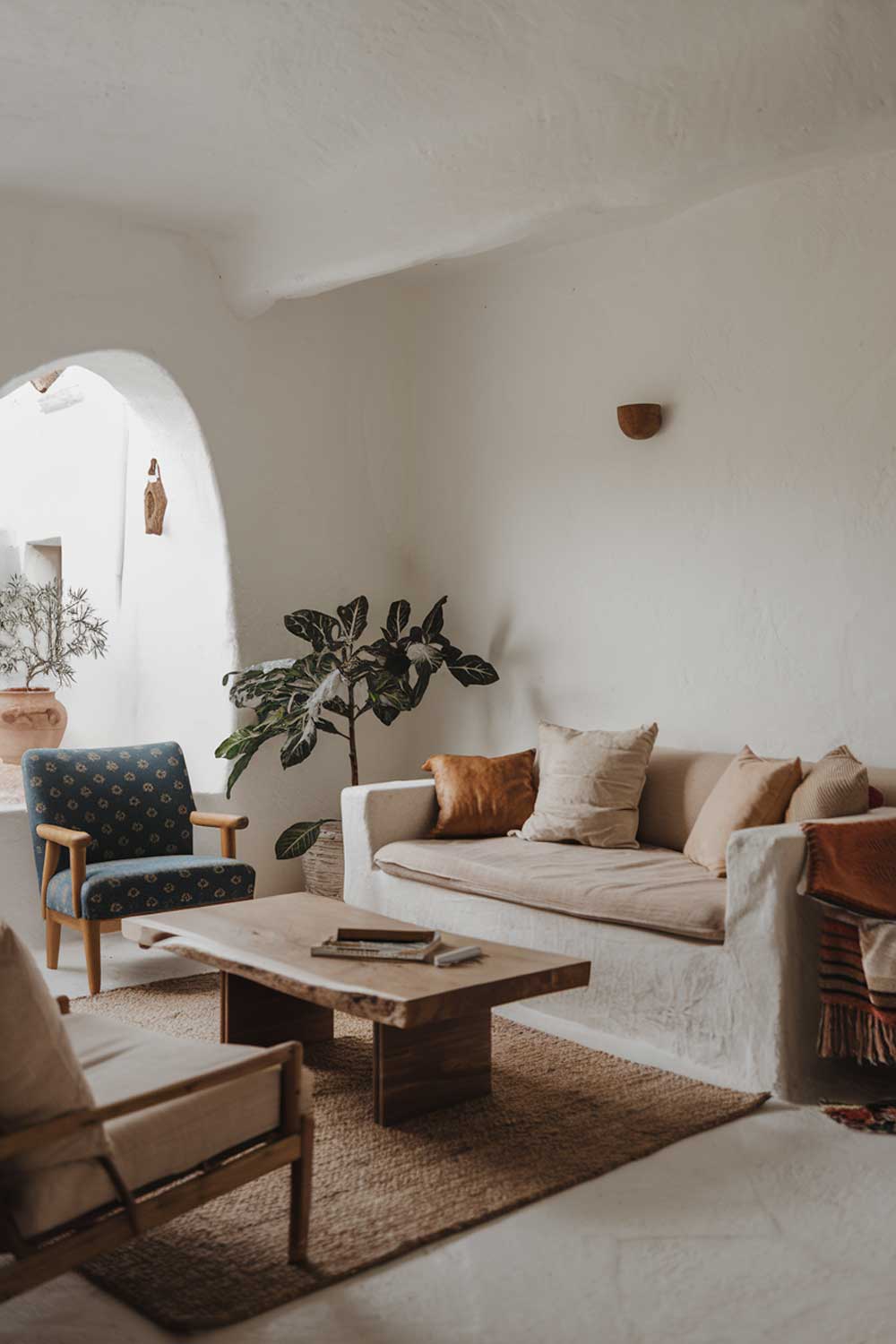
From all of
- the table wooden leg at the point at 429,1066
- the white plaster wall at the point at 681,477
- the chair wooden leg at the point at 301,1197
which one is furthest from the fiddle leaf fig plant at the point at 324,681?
the chair wooden leg at the point at 301,1197

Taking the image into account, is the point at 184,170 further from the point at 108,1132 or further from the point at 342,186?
Answer: the point at 108,1132

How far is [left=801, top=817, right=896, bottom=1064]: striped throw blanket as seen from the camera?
131 inches

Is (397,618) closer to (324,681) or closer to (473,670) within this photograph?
(473,670)

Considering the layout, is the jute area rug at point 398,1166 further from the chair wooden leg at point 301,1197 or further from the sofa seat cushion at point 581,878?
the sofa seat cushion at point 581,878

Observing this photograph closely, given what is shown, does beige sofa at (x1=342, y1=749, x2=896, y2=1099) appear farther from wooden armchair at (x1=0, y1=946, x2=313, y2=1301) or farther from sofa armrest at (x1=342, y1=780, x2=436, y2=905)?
wooden armchair at (x1=0, y1=946, x2=313, y2=1301)

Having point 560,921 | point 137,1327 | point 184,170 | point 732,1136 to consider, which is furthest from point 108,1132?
point 184,170

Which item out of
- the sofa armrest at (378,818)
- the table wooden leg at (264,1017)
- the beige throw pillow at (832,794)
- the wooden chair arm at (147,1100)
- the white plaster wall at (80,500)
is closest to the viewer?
the wooden chair arm at (147,1100)

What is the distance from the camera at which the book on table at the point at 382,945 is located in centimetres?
332

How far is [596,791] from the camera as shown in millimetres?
4719

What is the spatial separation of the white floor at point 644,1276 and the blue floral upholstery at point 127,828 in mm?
2058

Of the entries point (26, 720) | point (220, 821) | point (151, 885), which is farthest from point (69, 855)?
point (26, 720)

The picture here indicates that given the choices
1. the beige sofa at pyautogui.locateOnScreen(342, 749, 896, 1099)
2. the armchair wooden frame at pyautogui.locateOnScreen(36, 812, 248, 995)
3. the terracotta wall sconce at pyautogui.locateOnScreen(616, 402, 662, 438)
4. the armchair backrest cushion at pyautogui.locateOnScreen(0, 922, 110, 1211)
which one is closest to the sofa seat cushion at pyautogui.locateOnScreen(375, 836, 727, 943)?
the beige sofa at pyautogui.locateOnScreen(342, 749, 896, 1099)

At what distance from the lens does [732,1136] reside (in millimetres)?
3207

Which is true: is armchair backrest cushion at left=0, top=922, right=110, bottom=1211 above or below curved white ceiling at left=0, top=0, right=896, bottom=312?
below
